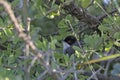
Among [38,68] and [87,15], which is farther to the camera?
[87,15]

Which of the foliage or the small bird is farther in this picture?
the small bird

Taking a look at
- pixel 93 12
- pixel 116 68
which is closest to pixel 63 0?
pixel 93 12

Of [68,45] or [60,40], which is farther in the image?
[68,45]

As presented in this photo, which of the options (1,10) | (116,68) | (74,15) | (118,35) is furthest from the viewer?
(74,15)

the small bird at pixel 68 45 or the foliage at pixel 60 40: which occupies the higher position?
the foliage at pixel 60 40

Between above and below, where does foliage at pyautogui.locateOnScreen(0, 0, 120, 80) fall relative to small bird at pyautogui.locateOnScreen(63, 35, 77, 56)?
above

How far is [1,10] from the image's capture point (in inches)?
54.1

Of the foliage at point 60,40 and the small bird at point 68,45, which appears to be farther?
the small bird at point 68,45

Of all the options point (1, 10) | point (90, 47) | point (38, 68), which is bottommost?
point (38, 68)

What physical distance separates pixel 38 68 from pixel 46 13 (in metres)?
0.24

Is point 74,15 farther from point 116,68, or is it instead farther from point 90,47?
point 116,68

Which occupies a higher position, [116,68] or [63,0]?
[63,0]

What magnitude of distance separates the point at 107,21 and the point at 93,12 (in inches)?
10.3

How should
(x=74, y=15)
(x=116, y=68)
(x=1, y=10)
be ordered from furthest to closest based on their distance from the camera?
1. (x=74, y=15)
2. (x=1, y=10)
3. (x=116, y=68)
